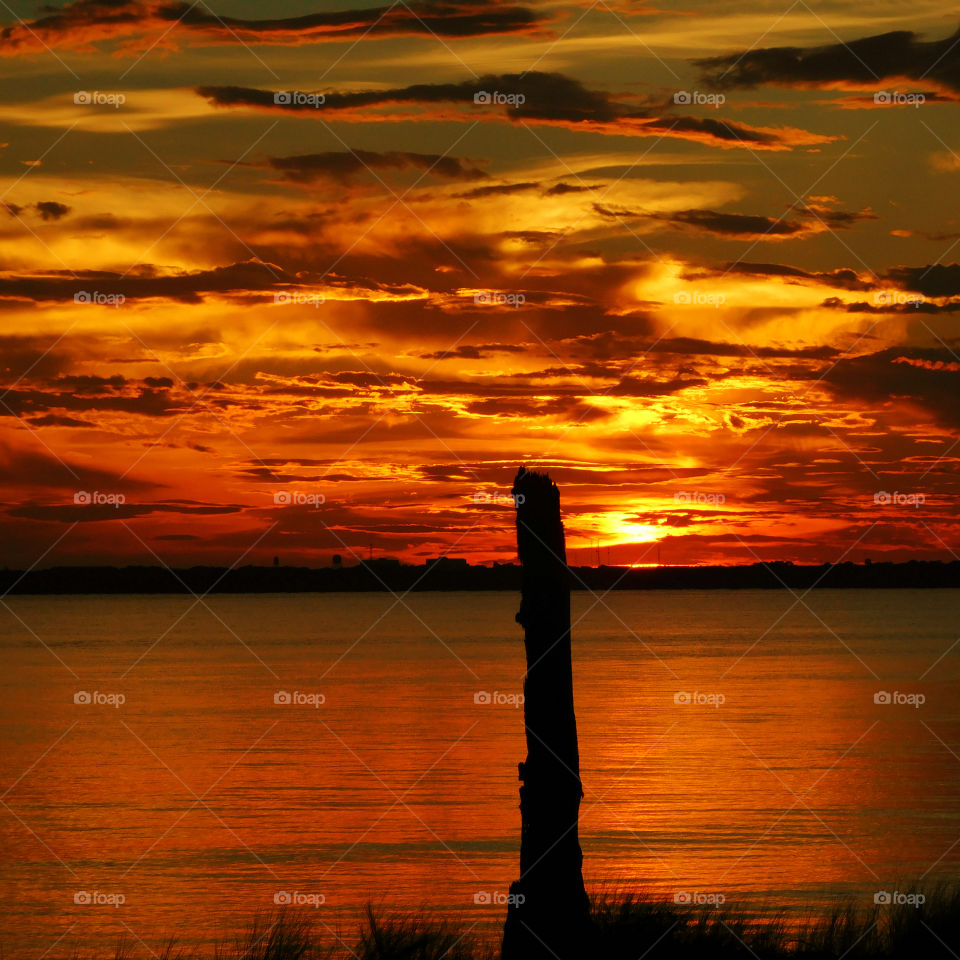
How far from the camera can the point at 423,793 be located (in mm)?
38531

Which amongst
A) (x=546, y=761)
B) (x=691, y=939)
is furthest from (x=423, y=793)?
(x=546, y=761)

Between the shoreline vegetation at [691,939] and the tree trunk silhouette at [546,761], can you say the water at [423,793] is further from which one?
the tree trunk silhouette at [546,761]

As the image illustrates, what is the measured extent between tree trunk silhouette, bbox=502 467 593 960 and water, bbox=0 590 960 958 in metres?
9.50

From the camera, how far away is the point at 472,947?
17.5 metres

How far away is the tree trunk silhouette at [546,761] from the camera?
1352 centimetres

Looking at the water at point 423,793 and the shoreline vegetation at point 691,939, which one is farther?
the water at point 423,793

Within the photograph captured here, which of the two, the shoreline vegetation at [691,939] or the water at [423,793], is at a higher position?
the water at [423,793]

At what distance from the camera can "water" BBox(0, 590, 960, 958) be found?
27094 mm

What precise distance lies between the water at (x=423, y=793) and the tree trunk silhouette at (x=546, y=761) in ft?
31.2

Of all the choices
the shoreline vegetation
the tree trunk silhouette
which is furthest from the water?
the tree trunk silhouette

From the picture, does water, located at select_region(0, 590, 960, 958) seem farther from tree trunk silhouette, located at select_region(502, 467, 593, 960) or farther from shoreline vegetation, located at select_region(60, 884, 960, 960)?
tree trunk silhouette, located at select_region(502, 467, 593, 960)

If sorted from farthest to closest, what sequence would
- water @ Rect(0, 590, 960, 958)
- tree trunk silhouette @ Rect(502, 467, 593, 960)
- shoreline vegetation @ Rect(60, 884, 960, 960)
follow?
water @ Rect(0, 590, 960, 958)
shoreline vegetation @ Rect(60, 884, 960, 960)
tree trunk silhouette @ Rect(502, 467, 593, 960)

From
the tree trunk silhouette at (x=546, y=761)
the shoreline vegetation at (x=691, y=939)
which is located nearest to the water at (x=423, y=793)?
the shoreline vegetation at (x=691, y=939)

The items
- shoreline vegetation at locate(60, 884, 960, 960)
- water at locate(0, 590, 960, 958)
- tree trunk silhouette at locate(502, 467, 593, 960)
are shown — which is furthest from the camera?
water at locate(0, 590, 960, 958)
